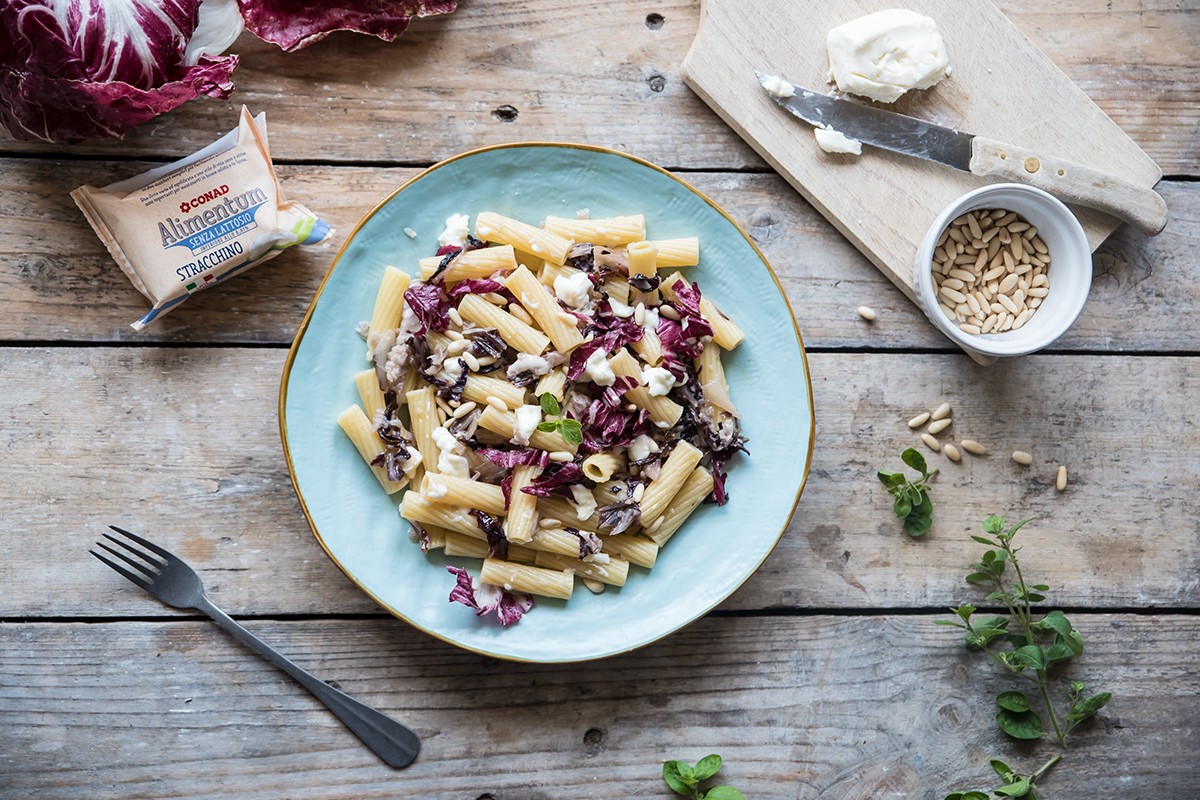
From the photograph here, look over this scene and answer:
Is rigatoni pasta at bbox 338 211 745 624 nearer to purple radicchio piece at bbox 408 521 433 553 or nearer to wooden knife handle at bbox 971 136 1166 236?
purple radicchio piece at bbox 408 521 433 553

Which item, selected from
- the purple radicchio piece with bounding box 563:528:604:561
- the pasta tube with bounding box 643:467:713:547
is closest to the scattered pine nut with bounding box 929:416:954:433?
the pasta tube with bounding box 643:467:713:547

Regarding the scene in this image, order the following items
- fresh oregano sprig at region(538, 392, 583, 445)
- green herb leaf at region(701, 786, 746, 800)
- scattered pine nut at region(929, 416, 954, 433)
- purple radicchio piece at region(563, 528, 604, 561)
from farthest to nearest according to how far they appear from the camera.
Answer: scattered pine nut at region(929, 416, 954, 433)
green herb leaf at region(701, 786, 746, 800)
purple radicchio piece at region(563, 528, 604, 561)
fresh oregano sprig at region(538, 392, 583, 445)

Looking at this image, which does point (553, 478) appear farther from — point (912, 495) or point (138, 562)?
point (138, 562)

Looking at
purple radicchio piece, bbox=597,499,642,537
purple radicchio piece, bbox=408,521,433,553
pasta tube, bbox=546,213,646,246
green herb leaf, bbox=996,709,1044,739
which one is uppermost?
pasta tube, bbox=546,213,646,246

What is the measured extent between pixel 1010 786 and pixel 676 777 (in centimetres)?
70

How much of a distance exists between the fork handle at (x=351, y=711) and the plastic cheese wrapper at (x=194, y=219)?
634 millimetres

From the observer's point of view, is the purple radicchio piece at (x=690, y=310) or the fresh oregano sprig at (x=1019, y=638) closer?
the purple radicchio piece at (x=690, y=310)

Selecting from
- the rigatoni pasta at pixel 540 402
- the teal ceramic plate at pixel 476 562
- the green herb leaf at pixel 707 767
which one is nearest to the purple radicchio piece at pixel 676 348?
the rigatoni pasta at pixel 540 402

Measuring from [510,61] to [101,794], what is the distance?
1722 mm

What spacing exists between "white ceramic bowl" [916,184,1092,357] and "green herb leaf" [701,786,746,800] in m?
1.01

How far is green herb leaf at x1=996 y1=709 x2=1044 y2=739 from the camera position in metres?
1.85

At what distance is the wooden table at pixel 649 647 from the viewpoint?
1.80 metres

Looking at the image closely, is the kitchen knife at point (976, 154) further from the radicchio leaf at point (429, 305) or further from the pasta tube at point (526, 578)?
the pasta tube at point (526, 578)

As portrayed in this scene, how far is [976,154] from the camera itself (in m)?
1.79
